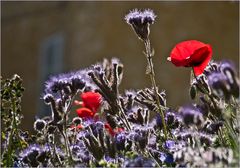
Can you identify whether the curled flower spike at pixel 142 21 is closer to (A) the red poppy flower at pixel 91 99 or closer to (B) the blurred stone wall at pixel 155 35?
(A) the red poppy flower at pixel 91 99

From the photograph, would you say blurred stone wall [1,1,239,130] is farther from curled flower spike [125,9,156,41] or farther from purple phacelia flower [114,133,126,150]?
purple phacelia flower [114,133,126,150]

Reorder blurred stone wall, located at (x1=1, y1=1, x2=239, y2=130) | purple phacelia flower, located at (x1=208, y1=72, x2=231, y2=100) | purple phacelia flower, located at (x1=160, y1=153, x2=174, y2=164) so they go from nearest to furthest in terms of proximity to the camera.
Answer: purple phacelia flower, located at (x1=208, y1=72, x2=231, y2=100) < purple phacelia flower, located at (x1=160, y1=153, x2=174, y2=164) < blurred stone wall, located at (x1=1, y1=1, x2=239, y2=130)

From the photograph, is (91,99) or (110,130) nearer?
(110,130)

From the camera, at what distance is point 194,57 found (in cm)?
251

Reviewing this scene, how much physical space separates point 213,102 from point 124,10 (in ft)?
35.1

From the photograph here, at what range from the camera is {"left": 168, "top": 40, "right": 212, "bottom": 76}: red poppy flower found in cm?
249

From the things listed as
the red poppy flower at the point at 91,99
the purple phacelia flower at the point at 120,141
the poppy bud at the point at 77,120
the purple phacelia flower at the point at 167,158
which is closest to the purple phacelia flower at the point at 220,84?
the purple phacelia flower at the point at 167,158

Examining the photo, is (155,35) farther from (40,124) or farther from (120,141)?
(120,141)

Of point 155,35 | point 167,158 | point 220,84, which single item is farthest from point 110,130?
point 155,35

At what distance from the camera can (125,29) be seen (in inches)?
501

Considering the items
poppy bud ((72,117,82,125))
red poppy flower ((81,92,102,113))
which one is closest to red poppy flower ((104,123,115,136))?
poppy bud ((72,117,82,125))

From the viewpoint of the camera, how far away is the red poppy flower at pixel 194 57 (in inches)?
98.2

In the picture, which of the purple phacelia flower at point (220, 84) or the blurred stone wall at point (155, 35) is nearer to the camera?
the purple phacelia flower at point (220, 84)

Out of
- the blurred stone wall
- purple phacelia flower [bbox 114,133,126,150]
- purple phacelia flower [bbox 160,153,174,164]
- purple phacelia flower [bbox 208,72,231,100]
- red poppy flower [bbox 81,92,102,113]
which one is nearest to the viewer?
purple phacelia flower [bbox 208,72,231,100]
